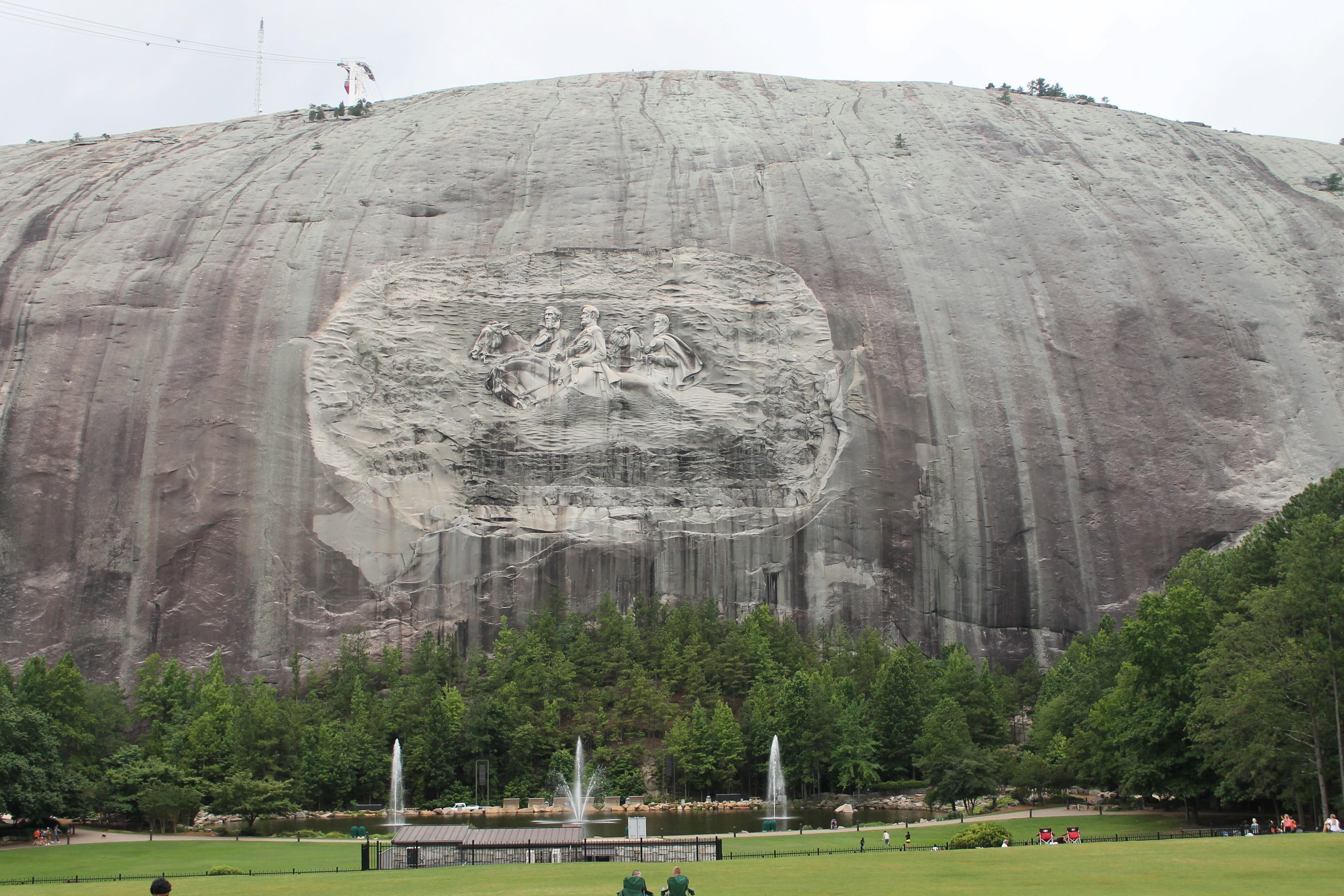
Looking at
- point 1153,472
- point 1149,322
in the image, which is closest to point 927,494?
point 1153,472

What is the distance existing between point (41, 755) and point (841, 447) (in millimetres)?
29720

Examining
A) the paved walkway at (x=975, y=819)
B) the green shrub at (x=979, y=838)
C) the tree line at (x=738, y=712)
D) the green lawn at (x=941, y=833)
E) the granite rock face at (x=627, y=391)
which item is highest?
the granite rock face at (x=627, y=391)

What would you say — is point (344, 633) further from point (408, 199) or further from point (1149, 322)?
point (1149, 322)

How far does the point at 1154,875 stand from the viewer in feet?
55.2

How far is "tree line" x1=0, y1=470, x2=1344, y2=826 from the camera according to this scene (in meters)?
24.9

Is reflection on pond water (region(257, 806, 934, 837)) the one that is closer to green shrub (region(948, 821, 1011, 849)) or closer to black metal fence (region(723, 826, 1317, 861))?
black metal fence (region(723, 826, 1317, 861))

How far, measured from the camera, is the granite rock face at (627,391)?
4509cm

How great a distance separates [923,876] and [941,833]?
1037cm

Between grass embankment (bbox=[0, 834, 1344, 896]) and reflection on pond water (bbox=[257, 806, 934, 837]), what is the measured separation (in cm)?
926

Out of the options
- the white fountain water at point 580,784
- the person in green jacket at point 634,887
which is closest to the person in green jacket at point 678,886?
the person in green jacket at point 634,887

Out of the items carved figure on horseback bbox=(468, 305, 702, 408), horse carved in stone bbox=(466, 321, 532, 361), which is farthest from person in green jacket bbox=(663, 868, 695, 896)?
horse carved in stone bbox=(466, 321, 532, 361)

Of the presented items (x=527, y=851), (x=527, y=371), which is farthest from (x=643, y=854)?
(x=527, y=371)

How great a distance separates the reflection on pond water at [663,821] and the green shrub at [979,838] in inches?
288

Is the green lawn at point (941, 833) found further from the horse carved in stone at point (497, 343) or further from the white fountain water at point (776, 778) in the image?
the horse carved in stone at point (497, 343)
